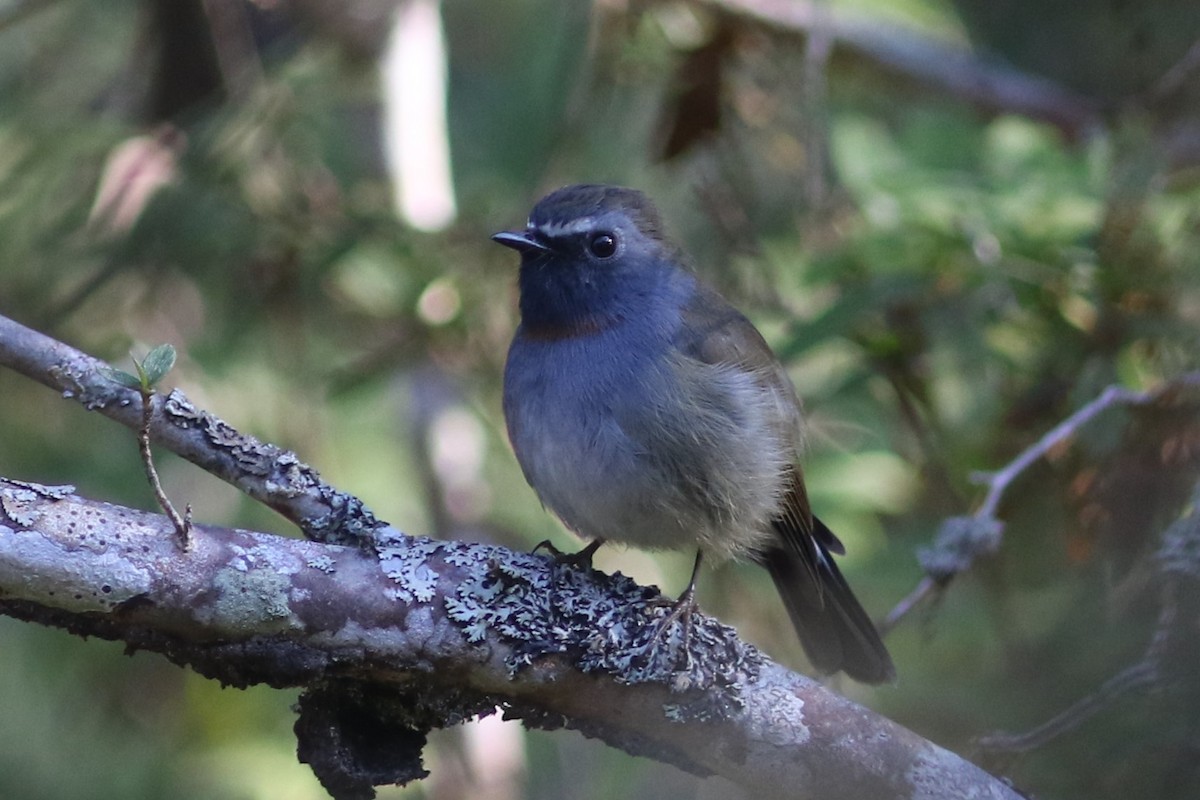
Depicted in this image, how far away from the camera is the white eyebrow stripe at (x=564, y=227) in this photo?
412 cm

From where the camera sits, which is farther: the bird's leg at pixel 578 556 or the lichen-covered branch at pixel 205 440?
the bird's leg at pixel 578 556

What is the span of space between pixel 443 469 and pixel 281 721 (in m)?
1.22

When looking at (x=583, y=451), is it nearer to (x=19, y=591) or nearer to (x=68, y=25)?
(x=19, y=591)

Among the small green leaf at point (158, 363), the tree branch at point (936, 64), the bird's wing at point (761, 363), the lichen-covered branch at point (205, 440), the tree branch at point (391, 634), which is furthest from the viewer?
the tree branch at point (936, 64)

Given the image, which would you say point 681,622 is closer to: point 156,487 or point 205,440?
point 205,440

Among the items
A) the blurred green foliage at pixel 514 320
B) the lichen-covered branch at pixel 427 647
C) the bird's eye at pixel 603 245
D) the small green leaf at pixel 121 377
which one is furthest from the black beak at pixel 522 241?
the small green leaf at pixel 121 377

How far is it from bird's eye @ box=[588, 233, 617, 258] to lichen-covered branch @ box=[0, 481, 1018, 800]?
1.27m

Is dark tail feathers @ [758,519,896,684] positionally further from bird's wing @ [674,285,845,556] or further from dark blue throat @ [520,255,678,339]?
dark blue throat @ [520,255,678,339]

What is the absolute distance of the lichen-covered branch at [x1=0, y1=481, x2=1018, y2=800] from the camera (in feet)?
7.79

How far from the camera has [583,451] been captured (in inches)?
143

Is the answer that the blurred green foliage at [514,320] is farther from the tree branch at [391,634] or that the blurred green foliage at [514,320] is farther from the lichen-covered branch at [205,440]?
the lichen-covered branch at [205,440]

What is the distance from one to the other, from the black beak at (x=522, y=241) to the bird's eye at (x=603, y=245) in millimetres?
153

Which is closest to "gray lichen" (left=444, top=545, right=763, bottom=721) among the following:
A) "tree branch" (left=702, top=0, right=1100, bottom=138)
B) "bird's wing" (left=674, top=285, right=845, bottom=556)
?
"bird's wing" (left=674, top=285, right=845, bottom=556)

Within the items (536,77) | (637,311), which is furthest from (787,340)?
(536,77)
